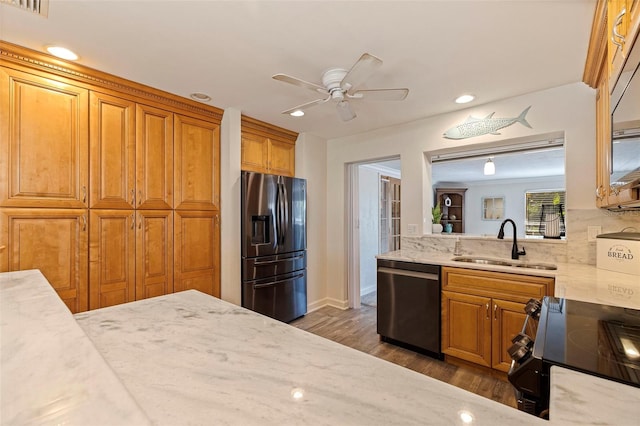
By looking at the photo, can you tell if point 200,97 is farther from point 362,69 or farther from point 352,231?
point 352,231

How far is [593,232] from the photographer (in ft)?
7.30

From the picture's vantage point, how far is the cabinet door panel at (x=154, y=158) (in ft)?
7.86

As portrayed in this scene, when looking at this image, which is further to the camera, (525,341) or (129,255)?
(129,255)

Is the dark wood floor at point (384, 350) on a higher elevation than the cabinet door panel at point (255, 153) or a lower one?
lower

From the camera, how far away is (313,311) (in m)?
3.78

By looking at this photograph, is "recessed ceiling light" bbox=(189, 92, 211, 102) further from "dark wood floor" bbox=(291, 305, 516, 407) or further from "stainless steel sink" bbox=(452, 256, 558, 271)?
"stainless steel sink" bbox=(452, 256, 558, 271)

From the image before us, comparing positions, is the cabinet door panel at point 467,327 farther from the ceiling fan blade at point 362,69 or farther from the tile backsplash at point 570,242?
the ceiling fan blade at point 362,69

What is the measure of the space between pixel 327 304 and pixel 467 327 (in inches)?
78.4

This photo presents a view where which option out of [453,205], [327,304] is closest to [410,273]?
[327,304]

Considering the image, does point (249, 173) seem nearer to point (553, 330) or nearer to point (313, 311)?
point (313, 311)

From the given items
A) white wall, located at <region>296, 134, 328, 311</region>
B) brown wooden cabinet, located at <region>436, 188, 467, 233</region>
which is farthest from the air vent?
brown wooden cabinet, located at <region>436, 188, 467, 233</region>

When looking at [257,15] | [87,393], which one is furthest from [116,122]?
[87,393]

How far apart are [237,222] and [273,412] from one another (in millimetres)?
2589

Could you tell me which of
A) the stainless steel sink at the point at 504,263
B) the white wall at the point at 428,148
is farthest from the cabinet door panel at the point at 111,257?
the stainless steel sink at the point at 504,263
